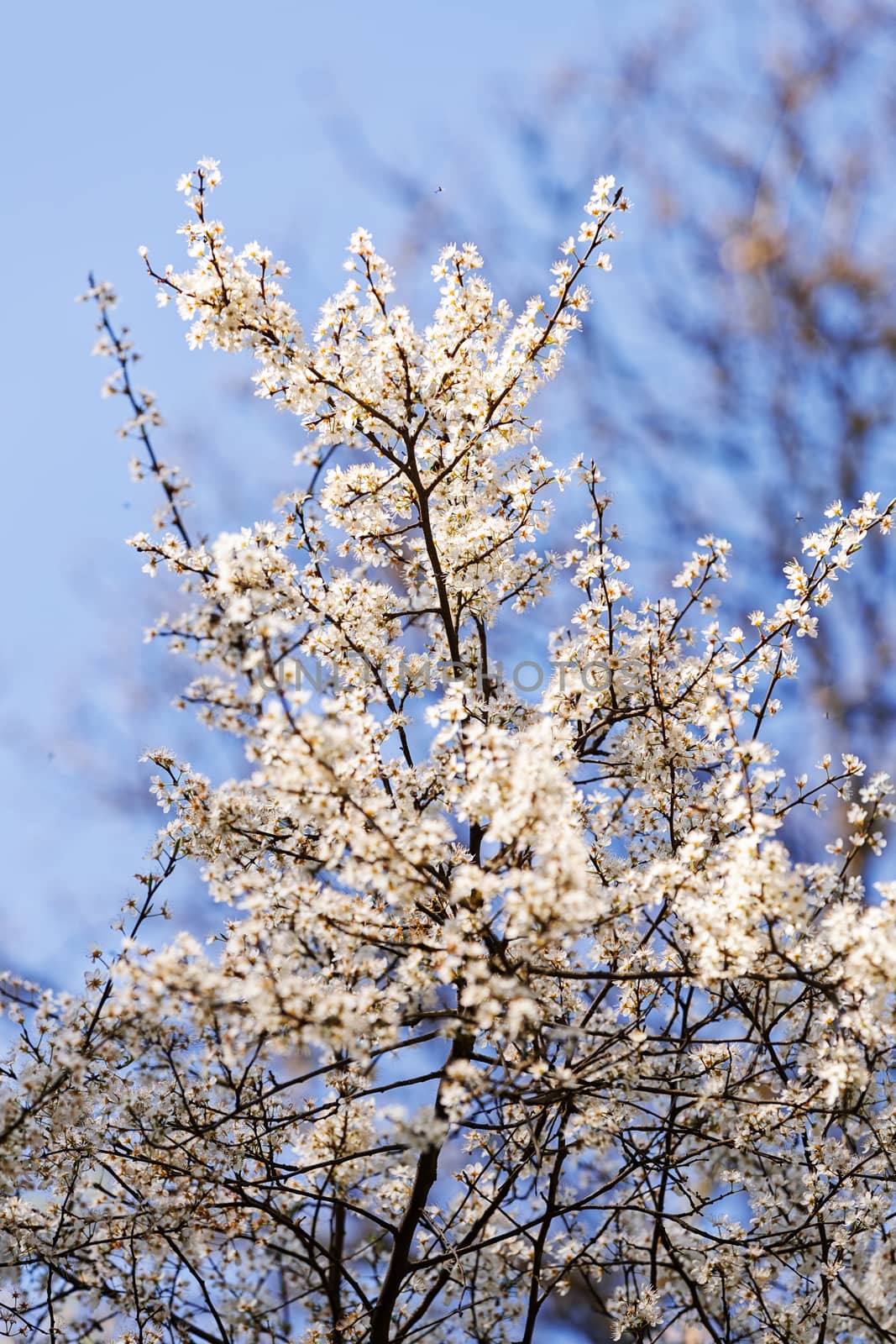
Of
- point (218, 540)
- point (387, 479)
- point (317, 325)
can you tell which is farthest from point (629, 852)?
point (317, 325)

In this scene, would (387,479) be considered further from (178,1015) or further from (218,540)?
(178,1015)

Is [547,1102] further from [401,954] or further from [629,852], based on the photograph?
[629,852]

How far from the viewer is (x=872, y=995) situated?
8.04ft

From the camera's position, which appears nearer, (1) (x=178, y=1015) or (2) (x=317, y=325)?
(1) (x=178, y=1015)

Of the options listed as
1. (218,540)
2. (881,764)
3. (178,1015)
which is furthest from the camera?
(881,764)

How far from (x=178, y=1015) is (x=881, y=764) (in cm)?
732

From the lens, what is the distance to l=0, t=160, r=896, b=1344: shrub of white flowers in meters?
2.40

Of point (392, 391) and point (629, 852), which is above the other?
point (392, 391)

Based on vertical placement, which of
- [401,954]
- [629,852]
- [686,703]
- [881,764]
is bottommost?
[401,954]

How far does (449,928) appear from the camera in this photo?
2.42 meters

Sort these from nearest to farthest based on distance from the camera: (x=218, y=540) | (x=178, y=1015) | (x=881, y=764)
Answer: (x=178, y=1015), (x=218, y=540), (x=881, y=764)

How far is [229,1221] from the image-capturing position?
3.22 metres

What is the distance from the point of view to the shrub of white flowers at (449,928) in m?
2.40

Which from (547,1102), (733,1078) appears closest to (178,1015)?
(547,1102)
